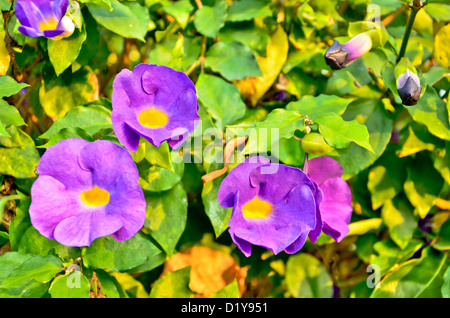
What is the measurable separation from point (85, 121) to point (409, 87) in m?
0.51

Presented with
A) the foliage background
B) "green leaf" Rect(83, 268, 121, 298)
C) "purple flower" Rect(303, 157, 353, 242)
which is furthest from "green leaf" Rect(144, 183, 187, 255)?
"purple flower" Rect(303, 157, 353, 242)

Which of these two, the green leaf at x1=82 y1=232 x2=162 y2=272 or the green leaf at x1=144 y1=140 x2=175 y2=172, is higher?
the green leaf at x1=144 y1=140 x2=175 y2=172

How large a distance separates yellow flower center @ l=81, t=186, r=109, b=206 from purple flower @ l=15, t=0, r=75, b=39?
24 centimetres

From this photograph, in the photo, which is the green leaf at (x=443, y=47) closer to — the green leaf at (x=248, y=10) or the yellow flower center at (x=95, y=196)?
the green leaf at (x=248, y=10)

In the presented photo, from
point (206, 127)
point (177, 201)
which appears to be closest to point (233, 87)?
point (206, 127)

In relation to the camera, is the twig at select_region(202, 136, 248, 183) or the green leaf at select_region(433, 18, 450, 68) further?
the green leaf at select_region(433, 18, 450, 68)

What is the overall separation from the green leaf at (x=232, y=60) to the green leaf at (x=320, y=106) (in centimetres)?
12

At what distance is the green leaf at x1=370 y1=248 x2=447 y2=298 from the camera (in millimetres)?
942

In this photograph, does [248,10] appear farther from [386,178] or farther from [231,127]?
[386,178]

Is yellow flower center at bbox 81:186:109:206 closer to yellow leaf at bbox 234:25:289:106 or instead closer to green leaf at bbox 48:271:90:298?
green leaf at bbox 48:271:90:298

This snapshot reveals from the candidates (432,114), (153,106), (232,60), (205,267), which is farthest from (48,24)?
(432,114)
